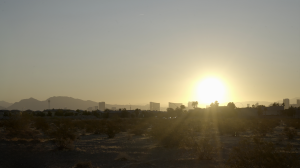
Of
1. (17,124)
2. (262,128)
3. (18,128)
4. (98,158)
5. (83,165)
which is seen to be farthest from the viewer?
(262,128)

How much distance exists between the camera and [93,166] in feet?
43.3

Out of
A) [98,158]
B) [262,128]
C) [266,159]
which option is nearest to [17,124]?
[98,158]

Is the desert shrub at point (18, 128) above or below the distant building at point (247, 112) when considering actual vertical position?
above

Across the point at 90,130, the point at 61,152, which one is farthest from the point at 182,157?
the point at 90,130

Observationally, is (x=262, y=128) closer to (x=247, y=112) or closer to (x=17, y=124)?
(x=17, y=124)

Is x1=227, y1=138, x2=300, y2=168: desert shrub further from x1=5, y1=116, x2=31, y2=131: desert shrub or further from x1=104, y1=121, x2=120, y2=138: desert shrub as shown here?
x1=5, y1=116, x2=31, y2=131: desert shrub

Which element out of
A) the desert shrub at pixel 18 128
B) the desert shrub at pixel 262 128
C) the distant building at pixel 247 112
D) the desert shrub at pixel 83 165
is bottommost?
the distant building at pixel 247 112

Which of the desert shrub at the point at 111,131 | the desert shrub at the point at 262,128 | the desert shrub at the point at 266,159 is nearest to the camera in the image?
the desert shrub at the point at 266,159

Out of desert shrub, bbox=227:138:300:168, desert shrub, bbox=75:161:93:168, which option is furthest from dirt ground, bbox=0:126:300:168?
desert shrub, bbox=227:138:300:168

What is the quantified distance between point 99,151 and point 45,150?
12.8 feet

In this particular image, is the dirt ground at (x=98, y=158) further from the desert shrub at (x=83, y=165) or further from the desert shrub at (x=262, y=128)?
the desert shrub at (x=262, y=128)

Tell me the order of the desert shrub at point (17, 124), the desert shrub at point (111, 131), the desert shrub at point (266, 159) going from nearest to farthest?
the desert shrub at point (266, 159) → the desert shrub at point (17, 124) → the desert shrub at point (111, 131)

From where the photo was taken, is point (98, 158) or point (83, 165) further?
point (98, 158)

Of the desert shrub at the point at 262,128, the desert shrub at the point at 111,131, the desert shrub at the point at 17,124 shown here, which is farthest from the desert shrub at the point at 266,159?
the desert shrub at the point at 17,124
